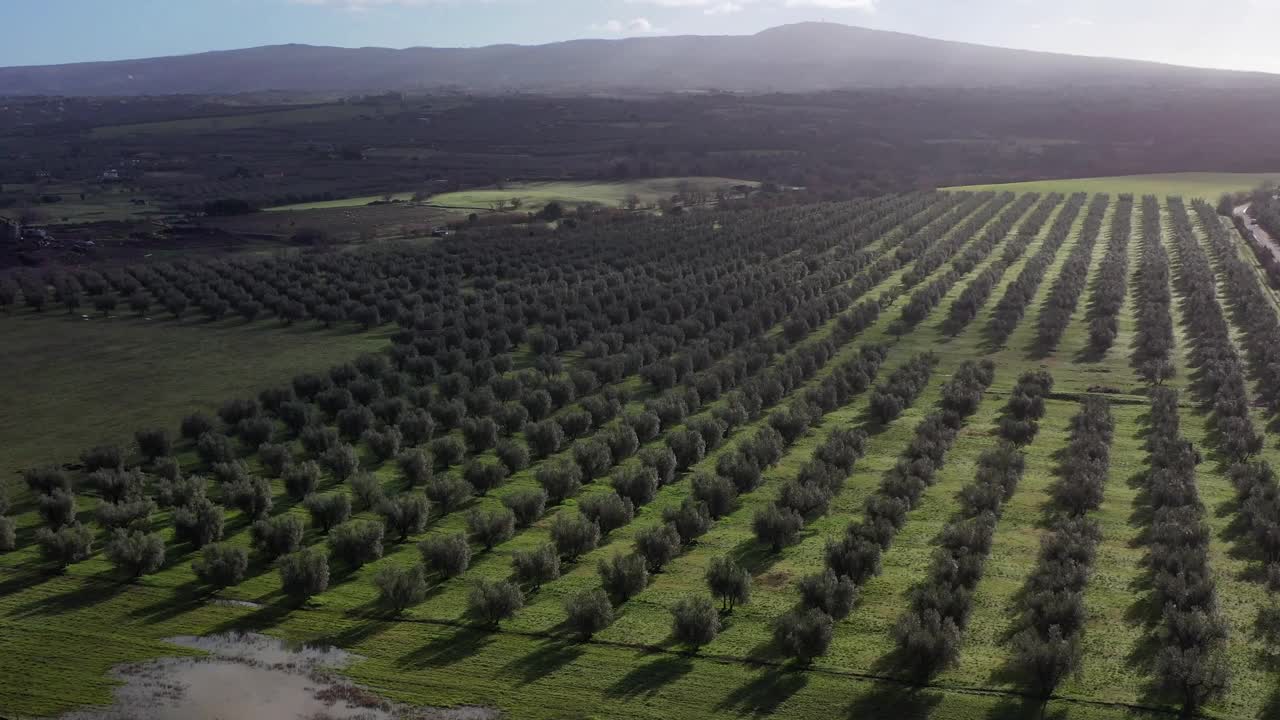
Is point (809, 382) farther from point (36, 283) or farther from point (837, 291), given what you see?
point (36, 283)

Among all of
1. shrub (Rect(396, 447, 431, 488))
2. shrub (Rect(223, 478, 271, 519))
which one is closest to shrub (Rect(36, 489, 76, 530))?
shrub (Rect(223, 478, 271, 519))

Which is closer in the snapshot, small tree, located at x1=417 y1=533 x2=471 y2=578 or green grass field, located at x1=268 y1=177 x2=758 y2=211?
small tree, located at x1=417 y1=533 x2=471 y2=578

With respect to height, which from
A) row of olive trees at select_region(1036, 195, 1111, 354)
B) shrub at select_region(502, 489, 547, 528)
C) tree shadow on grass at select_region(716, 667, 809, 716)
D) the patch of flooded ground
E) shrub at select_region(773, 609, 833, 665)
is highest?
row of olive trees at select_region(1036, 195, 1111, 354)

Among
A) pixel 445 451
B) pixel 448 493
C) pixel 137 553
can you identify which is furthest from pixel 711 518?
pixel 137 553

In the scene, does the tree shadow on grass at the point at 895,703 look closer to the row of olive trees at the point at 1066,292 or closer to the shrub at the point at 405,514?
the shrub at the point at 405,514

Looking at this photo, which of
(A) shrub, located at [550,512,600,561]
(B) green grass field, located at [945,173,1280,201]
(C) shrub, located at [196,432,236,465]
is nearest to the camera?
(A) shrub, located at [550,512,600,561]

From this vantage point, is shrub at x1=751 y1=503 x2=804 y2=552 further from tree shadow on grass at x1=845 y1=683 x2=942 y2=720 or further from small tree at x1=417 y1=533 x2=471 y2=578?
small tree at x1=417 y1=533 x2=471 y2=578

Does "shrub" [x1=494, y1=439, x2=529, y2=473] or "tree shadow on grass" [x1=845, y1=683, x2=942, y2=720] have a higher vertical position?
"shrub" [x1=494, y1=439, x2=529, y2=473]

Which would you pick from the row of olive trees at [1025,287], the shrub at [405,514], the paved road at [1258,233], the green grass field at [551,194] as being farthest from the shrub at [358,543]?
the green grass field at [551,194]
